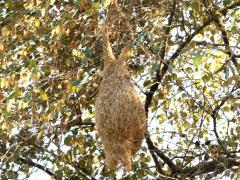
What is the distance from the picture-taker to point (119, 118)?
2270 millimetres

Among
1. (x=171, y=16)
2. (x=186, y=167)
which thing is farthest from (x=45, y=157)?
(x=171, y=16)

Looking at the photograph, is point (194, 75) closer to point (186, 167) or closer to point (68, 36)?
point (186, 167)

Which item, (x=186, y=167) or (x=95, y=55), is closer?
(x=95, y=55)

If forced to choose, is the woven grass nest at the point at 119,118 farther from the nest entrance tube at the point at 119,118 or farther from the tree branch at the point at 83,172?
the tree branch at the point at 83,172

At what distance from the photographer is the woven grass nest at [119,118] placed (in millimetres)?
2281

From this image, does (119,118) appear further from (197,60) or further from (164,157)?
(164,157)

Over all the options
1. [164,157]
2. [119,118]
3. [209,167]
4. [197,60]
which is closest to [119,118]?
[119,118]

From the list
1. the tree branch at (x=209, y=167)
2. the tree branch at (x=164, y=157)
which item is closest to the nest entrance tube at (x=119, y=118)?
the tree branch at (x=209, y=167)

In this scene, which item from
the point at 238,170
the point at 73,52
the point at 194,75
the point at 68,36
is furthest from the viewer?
the point at 194,75

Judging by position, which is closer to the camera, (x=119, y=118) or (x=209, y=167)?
(x=119, y=118)

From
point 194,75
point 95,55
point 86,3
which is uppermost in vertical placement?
A: point 194,75

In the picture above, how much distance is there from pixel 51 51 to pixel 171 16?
0.86 m

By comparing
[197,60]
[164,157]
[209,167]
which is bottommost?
[197,60]

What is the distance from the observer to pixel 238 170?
10.2 ft
